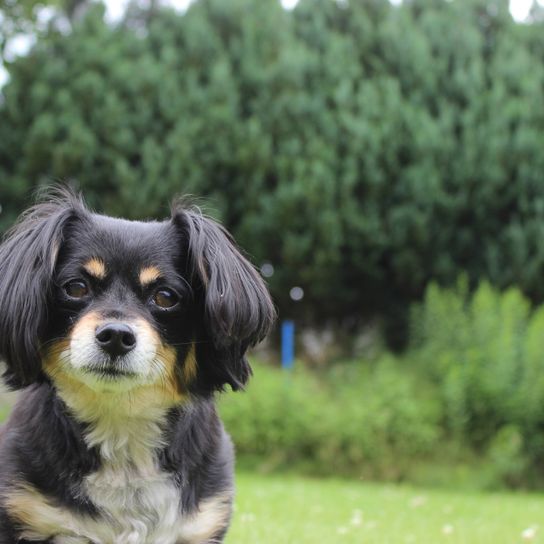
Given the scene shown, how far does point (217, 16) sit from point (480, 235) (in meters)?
4.33

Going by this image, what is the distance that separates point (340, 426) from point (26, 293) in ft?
21.1

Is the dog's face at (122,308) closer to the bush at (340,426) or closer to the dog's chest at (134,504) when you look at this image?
the dog's chest at (134,504)

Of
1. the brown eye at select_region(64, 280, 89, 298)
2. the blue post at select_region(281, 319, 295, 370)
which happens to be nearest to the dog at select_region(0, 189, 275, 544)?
the brown eye at select_region(64, 280, 89, 298)

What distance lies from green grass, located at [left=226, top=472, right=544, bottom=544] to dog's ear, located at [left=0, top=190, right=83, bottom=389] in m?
2.01

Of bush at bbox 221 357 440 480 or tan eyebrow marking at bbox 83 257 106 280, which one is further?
bush at bbox 221 357 440 480

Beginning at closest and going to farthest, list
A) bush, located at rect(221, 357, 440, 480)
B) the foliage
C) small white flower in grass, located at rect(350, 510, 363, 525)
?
1. small white flower in grass, located at rect(350, 510, 363, 525)
2. bush, located at rect(221, 357, 440, 480)
3. the foliage

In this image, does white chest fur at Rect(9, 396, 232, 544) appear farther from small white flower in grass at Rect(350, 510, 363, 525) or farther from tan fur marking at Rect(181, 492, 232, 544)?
small white flower in grass at Rect(350, 510, 363, 525)

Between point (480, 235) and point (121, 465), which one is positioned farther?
point (480, 235)

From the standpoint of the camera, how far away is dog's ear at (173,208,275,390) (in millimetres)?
3059

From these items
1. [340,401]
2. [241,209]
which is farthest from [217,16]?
[340,401]

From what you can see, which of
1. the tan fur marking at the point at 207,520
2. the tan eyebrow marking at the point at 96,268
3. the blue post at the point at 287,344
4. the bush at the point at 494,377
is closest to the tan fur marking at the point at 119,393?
the tan eyebrow marking at the point at 96,268

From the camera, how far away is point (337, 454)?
29.7ft

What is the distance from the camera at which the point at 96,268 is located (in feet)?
9.77

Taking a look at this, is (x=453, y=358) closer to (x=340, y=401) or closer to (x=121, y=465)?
(x=340, y=401)
